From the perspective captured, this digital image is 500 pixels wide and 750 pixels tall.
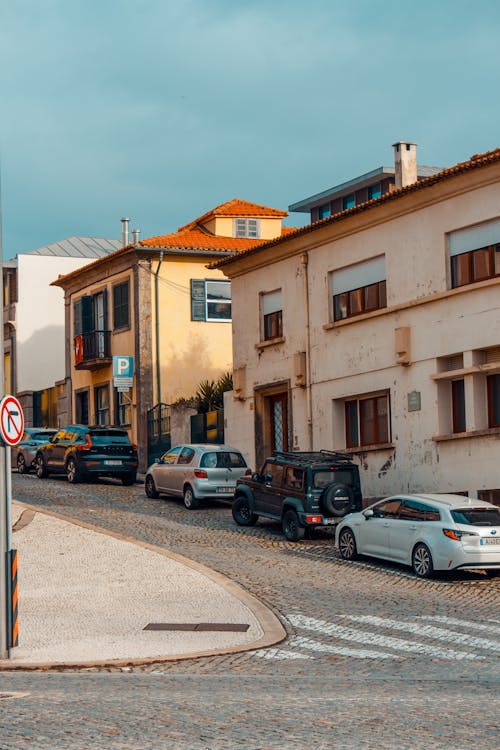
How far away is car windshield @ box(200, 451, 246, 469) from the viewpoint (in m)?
30.6

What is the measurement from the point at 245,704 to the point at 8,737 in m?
2.27

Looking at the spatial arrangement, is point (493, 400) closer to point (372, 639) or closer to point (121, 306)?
point (372, 639)

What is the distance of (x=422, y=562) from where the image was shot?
21859 millimetres

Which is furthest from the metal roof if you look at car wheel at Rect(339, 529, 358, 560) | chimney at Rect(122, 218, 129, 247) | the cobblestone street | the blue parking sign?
car wheel at Rect(339, 529, 358, 560)

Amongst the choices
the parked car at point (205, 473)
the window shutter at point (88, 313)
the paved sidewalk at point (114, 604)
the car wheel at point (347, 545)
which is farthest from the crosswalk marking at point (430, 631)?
the window shutter at point (88, 313)

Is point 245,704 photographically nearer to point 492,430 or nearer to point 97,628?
point 97,628

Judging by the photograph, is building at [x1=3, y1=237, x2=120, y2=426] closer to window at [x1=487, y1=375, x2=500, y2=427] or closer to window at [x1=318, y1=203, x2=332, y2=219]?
window at [x1=318, y1=203, x2=332, y2=219]

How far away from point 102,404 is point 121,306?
4.09m

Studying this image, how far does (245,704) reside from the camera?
34.1 feet

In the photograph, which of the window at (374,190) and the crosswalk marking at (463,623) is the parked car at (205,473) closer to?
the crosswalk marking at (463,623)

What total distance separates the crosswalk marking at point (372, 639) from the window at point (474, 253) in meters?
11.8

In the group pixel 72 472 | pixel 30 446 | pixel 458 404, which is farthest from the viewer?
pixel 30 446

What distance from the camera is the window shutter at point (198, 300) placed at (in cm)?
4597

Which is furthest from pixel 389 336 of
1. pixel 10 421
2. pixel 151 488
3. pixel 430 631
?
pixel 10 421
